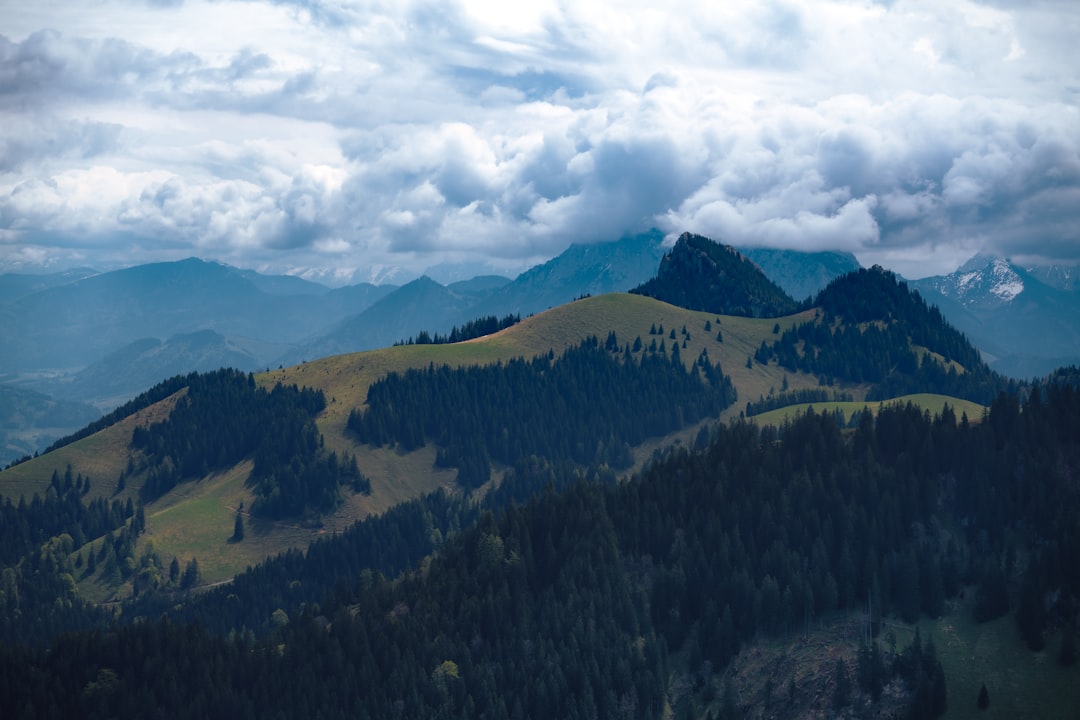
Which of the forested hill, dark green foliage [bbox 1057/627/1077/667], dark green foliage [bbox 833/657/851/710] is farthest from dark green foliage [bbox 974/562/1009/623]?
dark green foliage [bbox 833/657/851/710]

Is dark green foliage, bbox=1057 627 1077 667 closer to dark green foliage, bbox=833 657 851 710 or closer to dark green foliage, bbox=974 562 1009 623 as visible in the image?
dark green foliage, bbox=974 562 1009 623

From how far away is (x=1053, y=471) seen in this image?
593 feet

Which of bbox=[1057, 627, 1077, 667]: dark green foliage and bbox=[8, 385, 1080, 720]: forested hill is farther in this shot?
bbox=[8, 385, 1080, 720]: forested hill

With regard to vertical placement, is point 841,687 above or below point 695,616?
below

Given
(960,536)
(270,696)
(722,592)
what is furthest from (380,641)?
(960,536)

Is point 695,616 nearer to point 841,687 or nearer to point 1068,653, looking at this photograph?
point 841,687

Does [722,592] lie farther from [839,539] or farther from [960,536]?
[960,536]

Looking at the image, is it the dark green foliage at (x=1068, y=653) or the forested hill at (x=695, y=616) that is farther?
the forested hill at (x=695, y=616)

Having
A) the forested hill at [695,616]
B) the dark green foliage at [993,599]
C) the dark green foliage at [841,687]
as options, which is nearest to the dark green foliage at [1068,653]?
the forested hill at [695,616]

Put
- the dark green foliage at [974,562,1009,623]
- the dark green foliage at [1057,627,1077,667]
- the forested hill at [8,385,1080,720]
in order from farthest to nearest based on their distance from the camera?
the forested hill at [8,385,1080,720], the dark green foliage at [974,562,1009,623], the dark green foliage at [1057,627,1077,667]

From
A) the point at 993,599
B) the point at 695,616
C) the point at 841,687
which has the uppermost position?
the point at 993,599

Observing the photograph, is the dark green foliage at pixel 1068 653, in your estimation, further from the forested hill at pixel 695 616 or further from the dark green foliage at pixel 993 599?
the dark green foliage at pixel 993 599

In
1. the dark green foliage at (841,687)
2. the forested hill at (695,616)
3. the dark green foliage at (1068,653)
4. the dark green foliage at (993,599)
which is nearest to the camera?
the dark green foliage at (1068,653)

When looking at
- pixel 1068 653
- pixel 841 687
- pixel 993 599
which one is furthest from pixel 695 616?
pixel 1068 653
